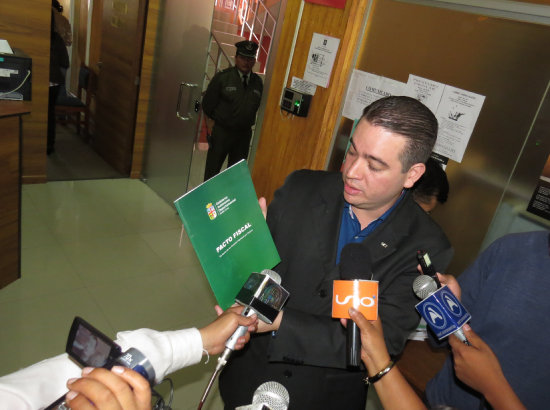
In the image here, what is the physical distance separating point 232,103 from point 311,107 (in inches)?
60.2

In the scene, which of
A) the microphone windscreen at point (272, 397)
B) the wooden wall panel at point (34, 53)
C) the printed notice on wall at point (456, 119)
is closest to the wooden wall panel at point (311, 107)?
the printed notice on wall at point (456, 119)

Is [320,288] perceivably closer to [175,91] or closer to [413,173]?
[413,173]

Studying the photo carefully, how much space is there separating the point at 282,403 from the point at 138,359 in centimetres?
31

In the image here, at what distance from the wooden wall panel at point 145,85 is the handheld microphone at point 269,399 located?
4575 mm

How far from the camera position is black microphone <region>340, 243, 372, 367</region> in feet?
3.41

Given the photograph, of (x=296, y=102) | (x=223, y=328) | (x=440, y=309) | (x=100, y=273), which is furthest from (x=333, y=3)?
(x=100, y=273)

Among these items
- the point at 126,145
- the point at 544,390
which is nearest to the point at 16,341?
the point at 544,390

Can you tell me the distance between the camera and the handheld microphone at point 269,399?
2.64 ft

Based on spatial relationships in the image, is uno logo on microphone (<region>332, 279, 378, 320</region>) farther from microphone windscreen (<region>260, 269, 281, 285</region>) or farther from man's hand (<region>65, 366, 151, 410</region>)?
man's hand (<region>65, 366, 151, 410</region>)

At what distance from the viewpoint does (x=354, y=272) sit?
1.15 meters

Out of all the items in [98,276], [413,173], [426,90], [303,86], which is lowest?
[98,276]

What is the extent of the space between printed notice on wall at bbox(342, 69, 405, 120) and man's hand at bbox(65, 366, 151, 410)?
2253mm

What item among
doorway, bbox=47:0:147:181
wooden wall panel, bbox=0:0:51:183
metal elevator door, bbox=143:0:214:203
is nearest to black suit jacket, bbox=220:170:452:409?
metal elevator door, bbox=143:0:214:203

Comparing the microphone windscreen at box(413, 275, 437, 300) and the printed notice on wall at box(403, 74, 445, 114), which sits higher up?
the printed notice on wall at box(403, 74, 445, 114)
